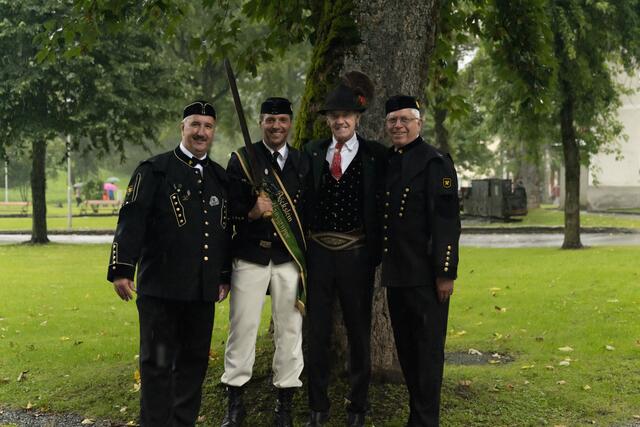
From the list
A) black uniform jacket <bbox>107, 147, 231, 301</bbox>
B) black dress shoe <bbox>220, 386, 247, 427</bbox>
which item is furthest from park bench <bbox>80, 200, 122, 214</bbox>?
black uniform jacket <bbox>107, 147, 231, 301</bbox>

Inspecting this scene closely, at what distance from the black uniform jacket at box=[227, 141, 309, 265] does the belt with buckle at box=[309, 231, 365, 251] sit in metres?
0.23

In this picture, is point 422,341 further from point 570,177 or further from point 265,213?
point 570,177

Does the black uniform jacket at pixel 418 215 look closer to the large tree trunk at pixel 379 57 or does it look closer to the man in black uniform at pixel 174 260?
the large tree trunk at pixel 379 57

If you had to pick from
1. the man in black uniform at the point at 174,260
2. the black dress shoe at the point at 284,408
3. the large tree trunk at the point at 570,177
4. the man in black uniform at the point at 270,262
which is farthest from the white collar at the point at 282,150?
the large tree trunk at the point at 570,177

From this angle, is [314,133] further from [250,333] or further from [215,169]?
[250,333]

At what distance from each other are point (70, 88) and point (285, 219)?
18.2 metres

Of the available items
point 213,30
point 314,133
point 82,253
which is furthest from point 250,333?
point 82,253

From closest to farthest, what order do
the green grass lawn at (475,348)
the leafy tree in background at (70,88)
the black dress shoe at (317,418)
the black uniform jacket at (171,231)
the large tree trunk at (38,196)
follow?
the black uniform jacket at (171,231)
the black dress shoe at (317,418)
the green grass lawn at (475,348)
the leafy tree in background at (70,88)
the large tree trunk at (38,196)

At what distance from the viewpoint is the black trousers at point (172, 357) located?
4.42 m

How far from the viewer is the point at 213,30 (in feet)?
30.2

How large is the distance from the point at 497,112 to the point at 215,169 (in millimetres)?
15709

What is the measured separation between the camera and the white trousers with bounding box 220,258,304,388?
15.4 feet

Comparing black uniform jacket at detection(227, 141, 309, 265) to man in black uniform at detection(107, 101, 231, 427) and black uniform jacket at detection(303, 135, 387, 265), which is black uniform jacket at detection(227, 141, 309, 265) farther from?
man in black uniform at detection(107, 101, 231, 427)

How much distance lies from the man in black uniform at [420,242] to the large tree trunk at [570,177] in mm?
14191
